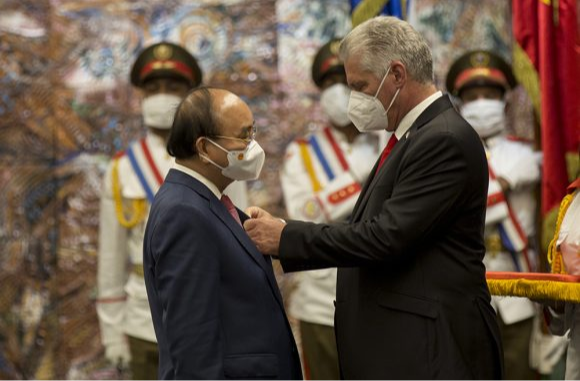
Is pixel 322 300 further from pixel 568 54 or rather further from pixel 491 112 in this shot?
pixel 568 54

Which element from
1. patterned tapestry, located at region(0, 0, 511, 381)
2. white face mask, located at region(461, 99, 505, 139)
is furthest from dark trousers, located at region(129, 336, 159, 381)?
white face mask, located at region(461, 99, 505, 139)

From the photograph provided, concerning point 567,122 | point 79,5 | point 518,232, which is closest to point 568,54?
point 567,122

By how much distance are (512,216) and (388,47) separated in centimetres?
229

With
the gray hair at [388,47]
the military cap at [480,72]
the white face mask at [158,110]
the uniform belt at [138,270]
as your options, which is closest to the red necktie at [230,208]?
the gray hair at [388,47]

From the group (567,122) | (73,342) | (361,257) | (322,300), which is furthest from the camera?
(73,342)

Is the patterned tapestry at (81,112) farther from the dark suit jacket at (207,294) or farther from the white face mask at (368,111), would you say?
the dark suit jacket at (207,294)

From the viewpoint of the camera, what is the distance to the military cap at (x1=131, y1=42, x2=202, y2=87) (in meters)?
5.69

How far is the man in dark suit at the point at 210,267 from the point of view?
10.0 feet

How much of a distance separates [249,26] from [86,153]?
128cm

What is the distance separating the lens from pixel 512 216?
544 centimetres

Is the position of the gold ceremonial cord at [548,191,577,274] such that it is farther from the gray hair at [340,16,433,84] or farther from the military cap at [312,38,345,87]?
the military cap at [312,38,345,87]

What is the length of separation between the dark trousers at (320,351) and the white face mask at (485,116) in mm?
1316

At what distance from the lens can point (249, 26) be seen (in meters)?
6.54

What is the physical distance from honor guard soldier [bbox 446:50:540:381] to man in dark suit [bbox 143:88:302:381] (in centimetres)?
225
